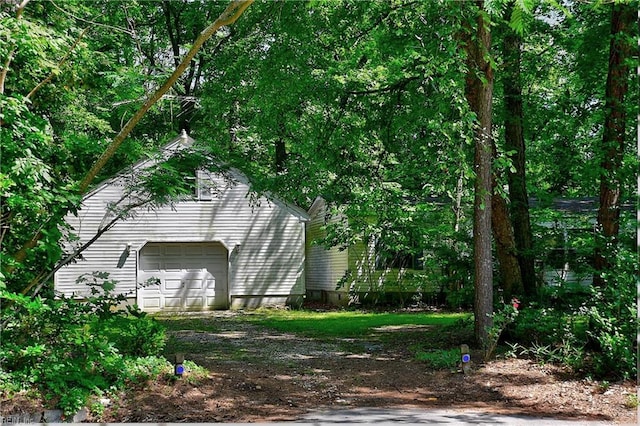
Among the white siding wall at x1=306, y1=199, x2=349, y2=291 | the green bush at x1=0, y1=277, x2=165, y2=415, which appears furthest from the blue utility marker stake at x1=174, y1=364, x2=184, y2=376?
the white siding wall at x1=306, y1=199, x2=349, y2=291

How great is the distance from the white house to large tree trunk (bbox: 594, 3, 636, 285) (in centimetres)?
1195

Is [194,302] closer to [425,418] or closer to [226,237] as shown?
[226,237]

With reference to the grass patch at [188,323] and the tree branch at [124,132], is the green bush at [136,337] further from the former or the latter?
the grass patch at [188,323]

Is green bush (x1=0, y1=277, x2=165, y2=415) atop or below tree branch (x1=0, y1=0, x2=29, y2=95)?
below

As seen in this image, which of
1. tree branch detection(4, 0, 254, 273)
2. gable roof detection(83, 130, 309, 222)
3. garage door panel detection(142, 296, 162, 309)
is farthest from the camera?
garage door panel detection(142, 296, 162, 309)

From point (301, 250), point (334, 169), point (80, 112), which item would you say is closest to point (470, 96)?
point (334, 169)

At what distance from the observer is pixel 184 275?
20344 millimetres

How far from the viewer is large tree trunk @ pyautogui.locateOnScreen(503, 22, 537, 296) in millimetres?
10906

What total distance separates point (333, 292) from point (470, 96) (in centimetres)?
1307

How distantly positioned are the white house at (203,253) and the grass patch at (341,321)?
1.24 metres

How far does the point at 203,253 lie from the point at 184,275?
2.96ft

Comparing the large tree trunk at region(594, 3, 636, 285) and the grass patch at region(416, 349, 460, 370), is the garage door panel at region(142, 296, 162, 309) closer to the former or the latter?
the grass patch at region(416, 349, 460, 370)

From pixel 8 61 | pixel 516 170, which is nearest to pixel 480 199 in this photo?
pixel 516 170

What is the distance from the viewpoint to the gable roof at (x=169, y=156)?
877 centimetres
